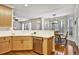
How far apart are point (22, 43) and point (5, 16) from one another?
585 mm

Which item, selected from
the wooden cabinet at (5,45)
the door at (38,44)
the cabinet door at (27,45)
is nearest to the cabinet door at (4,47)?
the wooden cabinet at (5,45)

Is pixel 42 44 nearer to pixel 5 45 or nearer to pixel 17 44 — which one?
pixel 17 44

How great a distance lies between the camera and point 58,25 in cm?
220

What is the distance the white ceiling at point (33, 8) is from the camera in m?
2.17

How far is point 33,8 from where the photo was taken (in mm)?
2203

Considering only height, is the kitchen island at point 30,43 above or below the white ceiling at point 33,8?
below

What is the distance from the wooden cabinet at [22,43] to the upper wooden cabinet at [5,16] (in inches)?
11.6

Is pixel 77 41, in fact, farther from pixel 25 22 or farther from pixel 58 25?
pixel 25 22

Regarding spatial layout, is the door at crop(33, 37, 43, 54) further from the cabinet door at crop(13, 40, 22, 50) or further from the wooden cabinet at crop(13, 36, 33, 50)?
the cabinet door at crop(13, 40, 22, 50)

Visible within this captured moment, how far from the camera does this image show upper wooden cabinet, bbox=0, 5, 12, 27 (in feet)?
7.09

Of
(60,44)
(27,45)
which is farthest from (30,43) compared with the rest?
(60,44)

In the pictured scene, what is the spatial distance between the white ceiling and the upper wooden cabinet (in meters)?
0.12

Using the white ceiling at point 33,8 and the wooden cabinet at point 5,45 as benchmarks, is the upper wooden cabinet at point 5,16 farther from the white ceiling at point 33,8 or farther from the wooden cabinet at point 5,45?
the wooden cabinet at point 5,45
